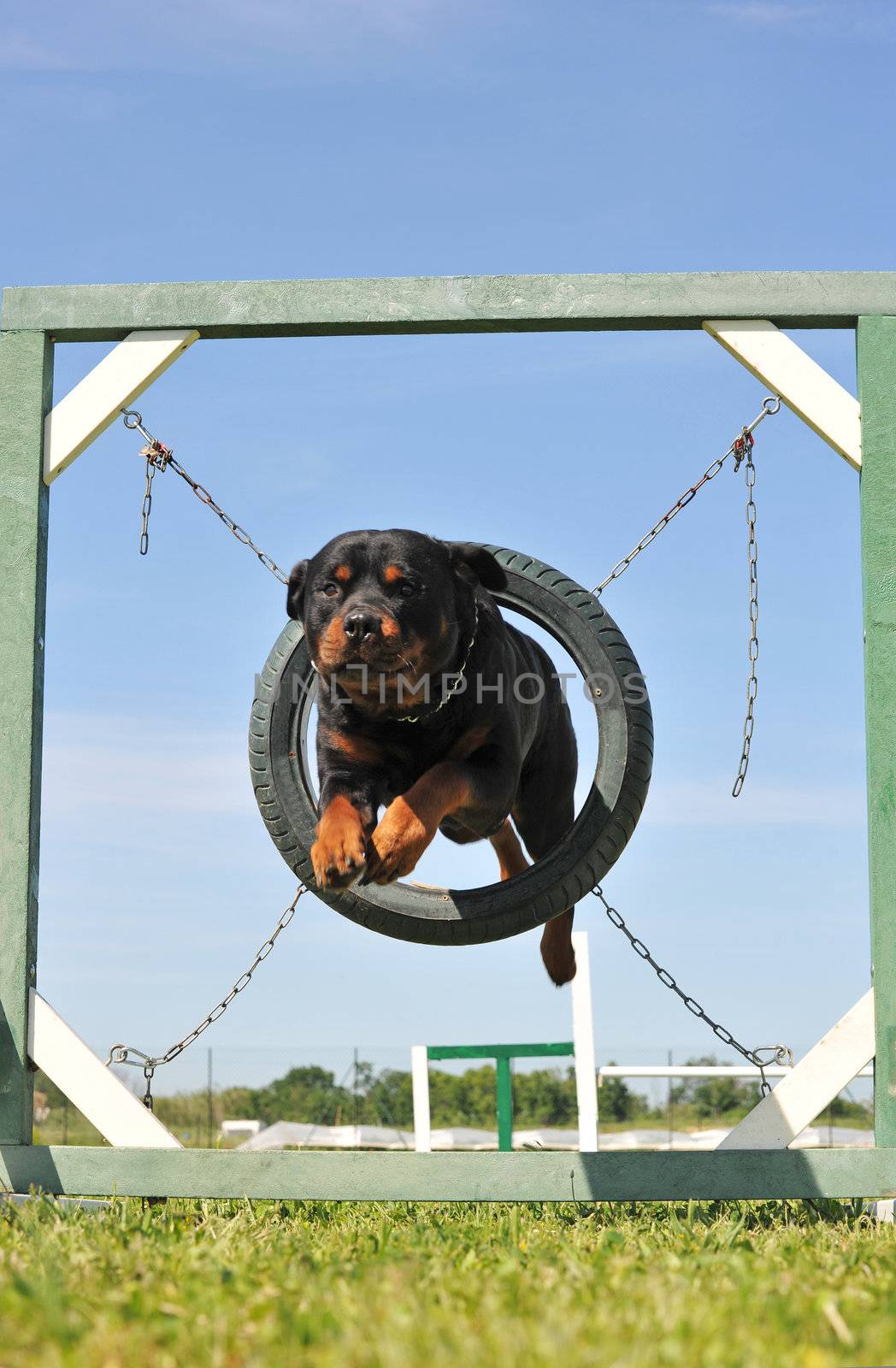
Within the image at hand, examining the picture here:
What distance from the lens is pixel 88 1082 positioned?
4.16 m

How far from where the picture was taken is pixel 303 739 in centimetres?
444

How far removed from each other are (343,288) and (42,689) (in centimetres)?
160

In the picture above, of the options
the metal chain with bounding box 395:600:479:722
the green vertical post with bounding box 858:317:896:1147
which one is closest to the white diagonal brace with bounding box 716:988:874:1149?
the green vertical post with bounding box 858:317:896:1147

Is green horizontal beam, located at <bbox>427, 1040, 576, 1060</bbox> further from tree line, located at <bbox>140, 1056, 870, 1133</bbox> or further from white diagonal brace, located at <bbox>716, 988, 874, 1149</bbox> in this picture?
tree line, located at <bbox>140, 1056, 870, 1133</bbox>

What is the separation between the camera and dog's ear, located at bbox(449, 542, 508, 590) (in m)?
4.02

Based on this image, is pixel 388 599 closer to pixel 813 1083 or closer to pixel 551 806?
pixel 551 806

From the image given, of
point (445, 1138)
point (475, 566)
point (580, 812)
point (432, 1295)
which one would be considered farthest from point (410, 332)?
point (445, 1138)

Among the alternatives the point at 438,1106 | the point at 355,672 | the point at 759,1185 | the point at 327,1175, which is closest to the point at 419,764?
the point at 355,672

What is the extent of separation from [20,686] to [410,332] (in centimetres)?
167

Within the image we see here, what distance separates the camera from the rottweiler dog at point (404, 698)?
3518 mm

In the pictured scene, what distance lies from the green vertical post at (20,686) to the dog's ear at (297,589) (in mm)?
870

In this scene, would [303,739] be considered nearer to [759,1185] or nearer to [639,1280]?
[759,1185]

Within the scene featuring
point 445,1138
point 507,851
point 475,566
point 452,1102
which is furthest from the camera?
point 452,1102

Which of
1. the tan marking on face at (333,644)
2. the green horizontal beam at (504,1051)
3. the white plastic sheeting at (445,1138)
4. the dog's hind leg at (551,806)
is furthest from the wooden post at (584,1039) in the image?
the white plastic sheeting at (445,1138)
